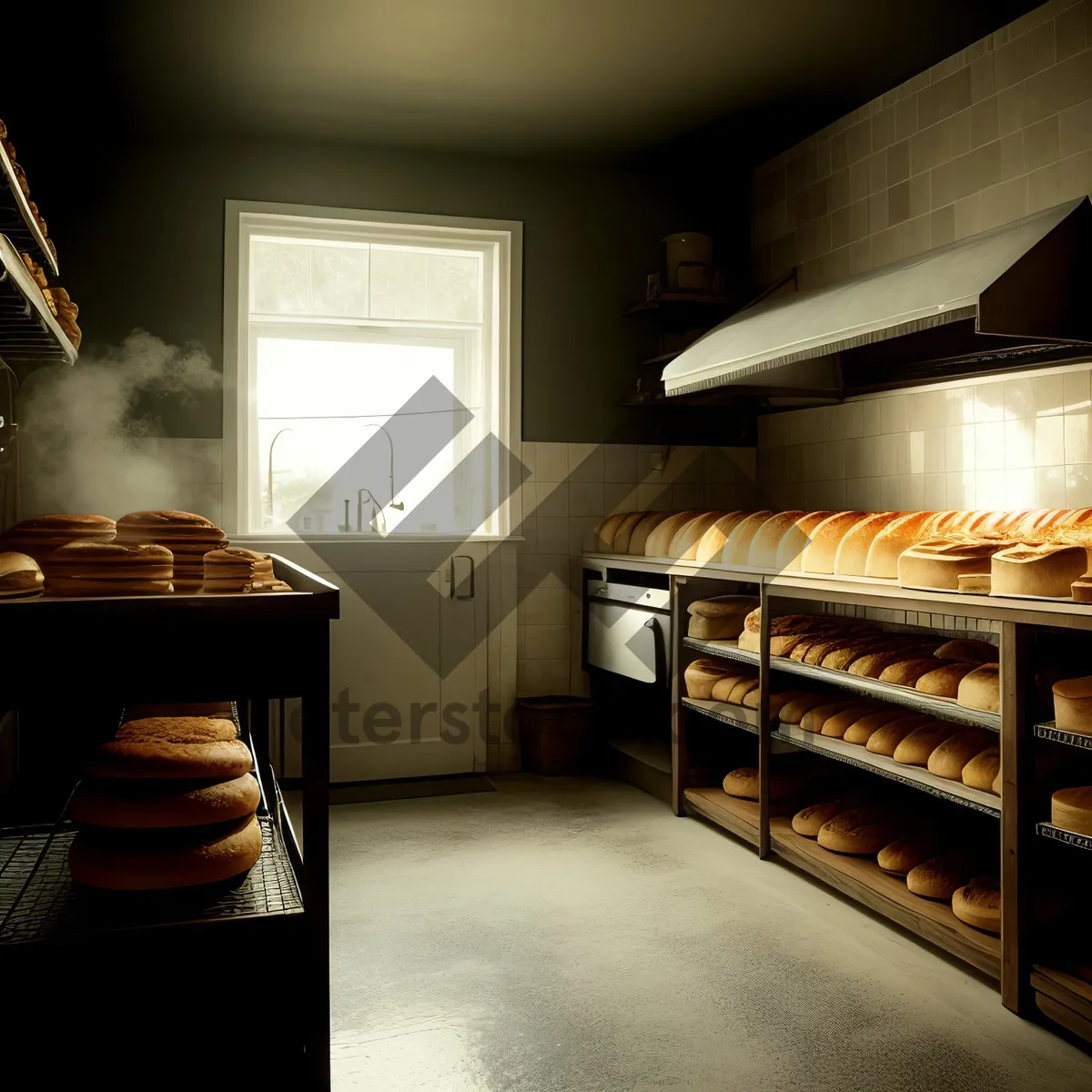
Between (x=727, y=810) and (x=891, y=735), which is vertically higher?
(x=891, y=735)

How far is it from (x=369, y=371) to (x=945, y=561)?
9.94ft

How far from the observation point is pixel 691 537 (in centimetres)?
411

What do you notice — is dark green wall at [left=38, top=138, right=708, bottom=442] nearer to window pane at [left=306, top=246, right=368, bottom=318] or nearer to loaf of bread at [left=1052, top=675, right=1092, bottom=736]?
window pane at [left=306, top=246, right=368, bottom=318]

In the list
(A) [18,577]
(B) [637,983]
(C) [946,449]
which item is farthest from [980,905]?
(A) [18,577]

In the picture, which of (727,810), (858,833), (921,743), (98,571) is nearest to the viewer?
(98,571)

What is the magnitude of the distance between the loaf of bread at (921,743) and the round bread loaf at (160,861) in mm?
1960

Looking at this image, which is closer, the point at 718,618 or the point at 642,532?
the point at 718,618

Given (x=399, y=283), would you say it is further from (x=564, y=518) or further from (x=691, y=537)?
(x=691, y=537)

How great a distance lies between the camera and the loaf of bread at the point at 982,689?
2.56 m

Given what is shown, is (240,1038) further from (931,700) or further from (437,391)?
(437,391)

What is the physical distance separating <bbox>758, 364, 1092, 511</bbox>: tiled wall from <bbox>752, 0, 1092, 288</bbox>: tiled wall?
24.3 inches

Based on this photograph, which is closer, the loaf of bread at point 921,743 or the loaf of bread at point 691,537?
the loaf of bread at point 921,743

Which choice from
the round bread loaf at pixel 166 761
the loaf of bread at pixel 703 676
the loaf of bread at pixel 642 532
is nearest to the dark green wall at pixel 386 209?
the loaf of bread at pixel 642 532

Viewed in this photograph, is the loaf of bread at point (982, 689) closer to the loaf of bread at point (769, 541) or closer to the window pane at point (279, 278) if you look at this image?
the loaf of bread at point (769, 541)
